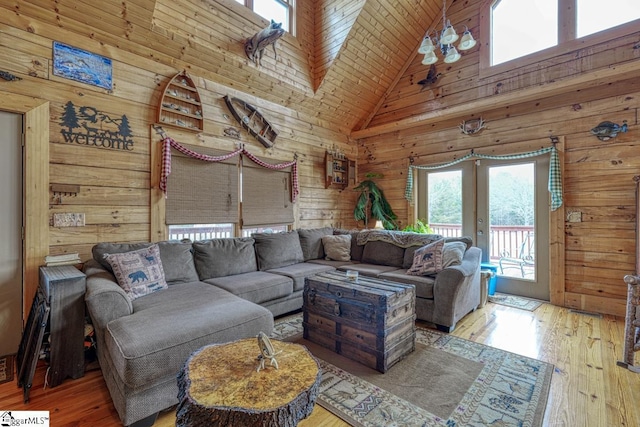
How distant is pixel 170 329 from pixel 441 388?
1.77 meters

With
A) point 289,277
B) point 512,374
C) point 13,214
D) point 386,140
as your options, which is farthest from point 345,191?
point 13,214

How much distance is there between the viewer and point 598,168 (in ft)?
11.5

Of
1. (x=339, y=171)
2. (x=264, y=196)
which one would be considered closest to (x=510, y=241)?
(x=339, y=171)

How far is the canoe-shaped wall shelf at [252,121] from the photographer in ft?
12.8

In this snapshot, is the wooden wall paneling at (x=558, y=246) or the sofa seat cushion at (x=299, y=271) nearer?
the sofa seat cushion at (x=299, y=271)

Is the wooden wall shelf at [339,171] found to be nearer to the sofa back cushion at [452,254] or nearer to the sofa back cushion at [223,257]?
the sofa back cushion at [223,257]

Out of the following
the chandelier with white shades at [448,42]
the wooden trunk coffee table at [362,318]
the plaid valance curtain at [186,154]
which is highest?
the chandelier with white shades at [448,42]

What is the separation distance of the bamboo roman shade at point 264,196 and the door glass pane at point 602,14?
4.26 m

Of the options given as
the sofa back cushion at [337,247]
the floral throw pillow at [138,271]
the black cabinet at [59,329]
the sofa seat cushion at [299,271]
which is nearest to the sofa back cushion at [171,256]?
the floral throw pillow at [138,271]

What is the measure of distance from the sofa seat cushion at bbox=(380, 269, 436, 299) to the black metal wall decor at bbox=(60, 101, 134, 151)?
308cm

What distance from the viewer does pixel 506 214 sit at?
4227 mm

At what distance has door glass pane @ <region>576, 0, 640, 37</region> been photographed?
3.37 meters

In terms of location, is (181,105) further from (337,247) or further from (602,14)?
(602,14)

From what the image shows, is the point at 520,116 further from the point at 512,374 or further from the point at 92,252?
the point at 92,252
